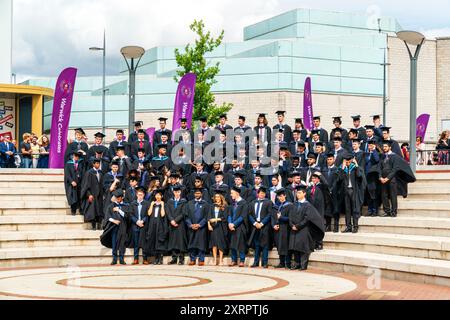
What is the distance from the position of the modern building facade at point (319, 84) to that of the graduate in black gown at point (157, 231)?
2964cm

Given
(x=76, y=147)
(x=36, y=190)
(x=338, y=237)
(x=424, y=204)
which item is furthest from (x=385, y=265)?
(x=36, y=190)

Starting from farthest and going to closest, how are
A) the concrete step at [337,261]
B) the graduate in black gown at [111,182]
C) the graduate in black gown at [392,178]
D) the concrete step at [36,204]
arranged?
the concrete step at [36,204]
the graduate in black gown at [111,182]
the graduate in black gown at [392,178]
the concrete step at [337,261]

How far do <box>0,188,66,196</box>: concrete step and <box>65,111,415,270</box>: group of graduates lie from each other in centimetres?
89

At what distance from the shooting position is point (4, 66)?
101ft

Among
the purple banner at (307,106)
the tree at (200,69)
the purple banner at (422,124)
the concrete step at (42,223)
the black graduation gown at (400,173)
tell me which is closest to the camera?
the black graduation gown at (400,173)

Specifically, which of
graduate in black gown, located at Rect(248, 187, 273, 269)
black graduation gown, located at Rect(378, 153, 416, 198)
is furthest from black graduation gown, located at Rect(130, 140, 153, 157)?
black graduation gown, located at Rect(378, 153, 416, 198)

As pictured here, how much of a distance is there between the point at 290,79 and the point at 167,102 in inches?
319

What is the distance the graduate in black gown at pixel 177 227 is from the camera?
1470 centimetres

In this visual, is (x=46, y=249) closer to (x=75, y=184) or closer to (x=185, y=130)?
(x=75, y=184)

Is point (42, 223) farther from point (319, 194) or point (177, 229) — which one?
point (319, 194)

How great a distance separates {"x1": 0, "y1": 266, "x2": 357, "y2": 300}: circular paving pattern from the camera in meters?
10.5

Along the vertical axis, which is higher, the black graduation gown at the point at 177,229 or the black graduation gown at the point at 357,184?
the black graduation gown at the point at 357,184

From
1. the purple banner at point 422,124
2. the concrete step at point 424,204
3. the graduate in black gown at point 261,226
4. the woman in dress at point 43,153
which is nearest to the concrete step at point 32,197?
the woman in dress at point 43,153

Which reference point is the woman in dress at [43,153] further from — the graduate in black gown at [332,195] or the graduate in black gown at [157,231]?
the graduate in black gown at [332,195]
